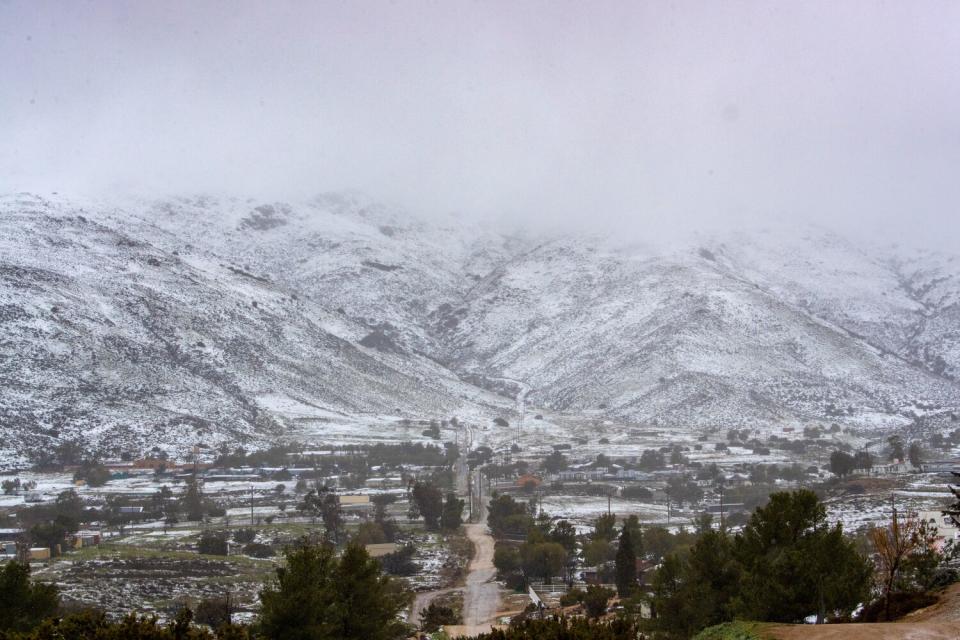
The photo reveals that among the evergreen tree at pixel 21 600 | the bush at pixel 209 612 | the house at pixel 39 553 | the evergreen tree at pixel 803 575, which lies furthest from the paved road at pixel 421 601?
the house at pixel 39 553

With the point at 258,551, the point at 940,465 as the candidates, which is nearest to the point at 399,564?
the point at 258,551

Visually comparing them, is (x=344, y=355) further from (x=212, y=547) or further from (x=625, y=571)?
(x=625, y=571)

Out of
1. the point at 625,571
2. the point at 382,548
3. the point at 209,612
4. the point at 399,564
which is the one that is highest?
the point at 625,571

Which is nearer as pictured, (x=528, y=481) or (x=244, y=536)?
(x=244, y=536)

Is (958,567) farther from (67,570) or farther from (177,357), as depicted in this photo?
(177,357)

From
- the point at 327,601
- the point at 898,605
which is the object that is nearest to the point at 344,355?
the point at 327,601

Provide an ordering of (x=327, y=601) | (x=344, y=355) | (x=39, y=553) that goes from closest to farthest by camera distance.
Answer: (x=327, y=601) → (x=39, y=553) → (x=344, y=355)

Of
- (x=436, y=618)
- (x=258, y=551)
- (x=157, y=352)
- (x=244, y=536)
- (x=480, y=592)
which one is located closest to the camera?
(x=436, y=618)

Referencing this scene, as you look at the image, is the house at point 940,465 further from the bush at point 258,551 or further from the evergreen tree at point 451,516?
the bush at point 258,551

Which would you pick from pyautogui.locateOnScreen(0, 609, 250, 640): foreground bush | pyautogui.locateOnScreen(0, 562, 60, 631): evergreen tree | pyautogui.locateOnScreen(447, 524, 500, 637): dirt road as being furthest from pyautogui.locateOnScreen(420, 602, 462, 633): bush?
pyautogui.locateOnScreen(0, 609, 250, 640): foreground bush

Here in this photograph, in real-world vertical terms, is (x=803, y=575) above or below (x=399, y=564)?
above
